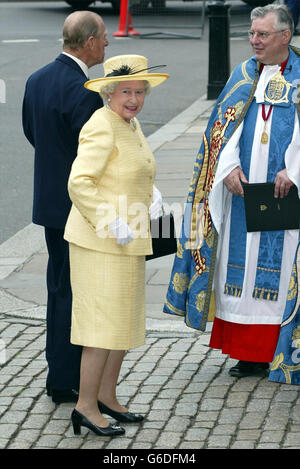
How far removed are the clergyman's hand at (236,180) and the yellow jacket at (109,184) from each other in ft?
2.25

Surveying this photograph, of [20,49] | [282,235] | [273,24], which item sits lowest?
[20,49]

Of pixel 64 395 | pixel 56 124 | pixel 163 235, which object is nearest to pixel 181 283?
pixel 163 235

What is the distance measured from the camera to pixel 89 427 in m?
4.44

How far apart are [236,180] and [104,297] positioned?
3.36 ft

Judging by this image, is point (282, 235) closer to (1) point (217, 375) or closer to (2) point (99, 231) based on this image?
(1) point (217, 375)

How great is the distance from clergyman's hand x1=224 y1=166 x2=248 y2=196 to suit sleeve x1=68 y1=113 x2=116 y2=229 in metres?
0.94

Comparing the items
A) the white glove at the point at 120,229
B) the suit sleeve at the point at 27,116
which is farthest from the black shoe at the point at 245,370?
the suit sleeve at the point at 27,116

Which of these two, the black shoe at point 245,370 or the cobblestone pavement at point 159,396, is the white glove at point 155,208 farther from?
the black shoe at point 245,370

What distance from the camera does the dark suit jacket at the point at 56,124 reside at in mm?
4574

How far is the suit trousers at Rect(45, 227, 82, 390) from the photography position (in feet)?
15.7

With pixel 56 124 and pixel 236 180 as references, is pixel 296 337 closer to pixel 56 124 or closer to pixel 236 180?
pixel 236 180

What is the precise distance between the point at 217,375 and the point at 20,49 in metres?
13.3

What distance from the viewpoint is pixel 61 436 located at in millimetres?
4496

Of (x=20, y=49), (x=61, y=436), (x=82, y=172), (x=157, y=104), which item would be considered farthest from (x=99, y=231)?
(x=20, y=49)
